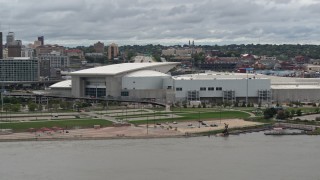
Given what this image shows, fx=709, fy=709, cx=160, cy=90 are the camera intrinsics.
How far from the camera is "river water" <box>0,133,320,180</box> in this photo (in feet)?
49.0

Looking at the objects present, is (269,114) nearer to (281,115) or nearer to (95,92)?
(281,115)

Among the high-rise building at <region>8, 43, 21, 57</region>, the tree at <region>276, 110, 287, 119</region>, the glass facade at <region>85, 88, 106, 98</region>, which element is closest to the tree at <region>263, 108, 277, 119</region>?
the tree at <region>276, 110, 287, 119</region>

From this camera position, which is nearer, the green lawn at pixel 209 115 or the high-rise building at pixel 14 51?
the green lawn at pixel 209 115

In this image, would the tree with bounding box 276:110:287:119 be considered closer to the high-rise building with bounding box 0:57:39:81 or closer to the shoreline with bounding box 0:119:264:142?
the shoreline with bounding box 0:119:264:142

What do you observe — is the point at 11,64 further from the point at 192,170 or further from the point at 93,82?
the point at 192,170

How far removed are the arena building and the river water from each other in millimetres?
12715

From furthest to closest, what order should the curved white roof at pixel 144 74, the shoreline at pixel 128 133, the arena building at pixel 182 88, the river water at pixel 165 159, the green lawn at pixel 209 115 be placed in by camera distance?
1. the curved white roof at pixel 144 74
2. the arena building at pixel 182 88
3. the green lawn at pixel 209 115
4. the shoreline at pixel 128 133
5. the river water at pixel 165 159

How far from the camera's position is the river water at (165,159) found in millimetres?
14930

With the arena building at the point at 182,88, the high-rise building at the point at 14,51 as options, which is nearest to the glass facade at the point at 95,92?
the arena building at the point at 182,88

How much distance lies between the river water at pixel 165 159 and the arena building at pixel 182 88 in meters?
12.7

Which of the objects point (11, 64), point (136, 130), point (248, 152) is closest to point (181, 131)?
point (136, 130)

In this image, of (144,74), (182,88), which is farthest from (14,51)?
(182,88)

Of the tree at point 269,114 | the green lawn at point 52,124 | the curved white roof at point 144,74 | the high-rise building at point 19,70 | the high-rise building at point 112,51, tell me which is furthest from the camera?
the high-rise building at point 112,51

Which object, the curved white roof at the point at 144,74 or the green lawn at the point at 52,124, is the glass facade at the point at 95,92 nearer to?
the curved white roof at the point at 144,74
